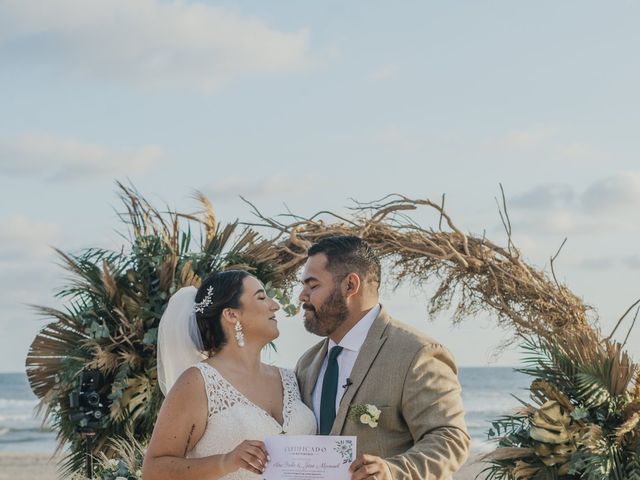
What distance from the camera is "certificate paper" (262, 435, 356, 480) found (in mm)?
4223

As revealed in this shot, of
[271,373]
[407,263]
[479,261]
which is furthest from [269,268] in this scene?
[271,373]

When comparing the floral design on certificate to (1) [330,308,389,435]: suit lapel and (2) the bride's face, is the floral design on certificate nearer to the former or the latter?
(1) [330,308,389,435]: suit lapel

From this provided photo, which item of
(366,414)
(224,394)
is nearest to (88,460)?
(224,394)

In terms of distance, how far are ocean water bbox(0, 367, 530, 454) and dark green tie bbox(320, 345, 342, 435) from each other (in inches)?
759

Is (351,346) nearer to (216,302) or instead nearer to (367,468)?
(216,302)

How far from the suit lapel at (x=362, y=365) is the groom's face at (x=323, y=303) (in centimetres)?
18

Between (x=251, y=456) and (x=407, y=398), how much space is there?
825 millimetres

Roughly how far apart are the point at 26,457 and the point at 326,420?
978 inches

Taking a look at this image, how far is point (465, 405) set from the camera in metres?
42.3

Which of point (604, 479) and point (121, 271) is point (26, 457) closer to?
point (121, 271)

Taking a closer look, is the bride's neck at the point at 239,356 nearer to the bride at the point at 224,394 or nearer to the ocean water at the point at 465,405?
the bride at the point at 224,394

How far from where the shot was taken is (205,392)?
200 inches

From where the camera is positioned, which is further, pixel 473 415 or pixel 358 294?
pixel 473 415

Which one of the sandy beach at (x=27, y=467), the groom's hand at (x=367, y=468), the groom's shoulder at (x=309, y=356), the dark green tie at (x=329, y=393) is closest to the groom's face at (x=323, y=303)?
the dark green tie at (x=329, y=393)
